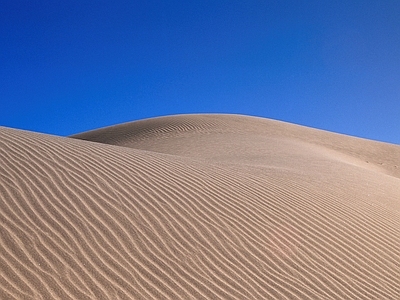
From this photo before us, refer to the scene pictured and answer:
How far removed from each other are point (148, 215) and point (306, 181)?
15.1 feet

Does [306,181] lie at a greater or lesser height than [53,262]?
greater

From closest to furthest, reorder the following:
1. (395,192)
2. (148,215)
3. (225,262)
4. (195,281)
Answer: (195,281) → (225,262) → (148,215) → (395,192)

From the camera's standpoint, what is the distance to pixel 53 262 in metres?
4.82

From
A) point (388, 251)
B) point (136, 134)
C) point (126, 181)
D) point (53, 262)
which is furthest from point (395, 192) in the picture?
point (136, 134)

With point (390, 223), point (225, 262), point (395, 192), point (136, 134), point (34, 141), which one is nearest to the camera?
point (225, 262)

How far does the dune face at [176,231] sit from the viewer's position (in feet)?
16.1

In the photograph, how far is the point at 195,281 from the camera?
203 inches

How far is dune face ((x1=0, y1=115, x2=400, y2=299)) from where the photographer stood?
4898 millimetres

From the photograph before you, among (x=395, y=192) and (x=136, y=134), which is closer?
(x=395, y=192)

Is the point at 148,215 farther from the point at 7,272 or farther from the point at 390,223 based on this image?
the point at 390,223

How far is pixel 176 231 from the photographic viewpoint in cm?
600

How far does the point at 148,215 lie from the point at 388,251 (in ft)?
11.3

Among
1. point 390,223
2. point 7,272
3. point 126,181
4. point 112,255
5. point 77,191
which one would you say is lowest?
A: point 7,272

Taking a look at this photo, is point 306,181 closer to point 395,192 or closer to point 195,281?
point 395,192
